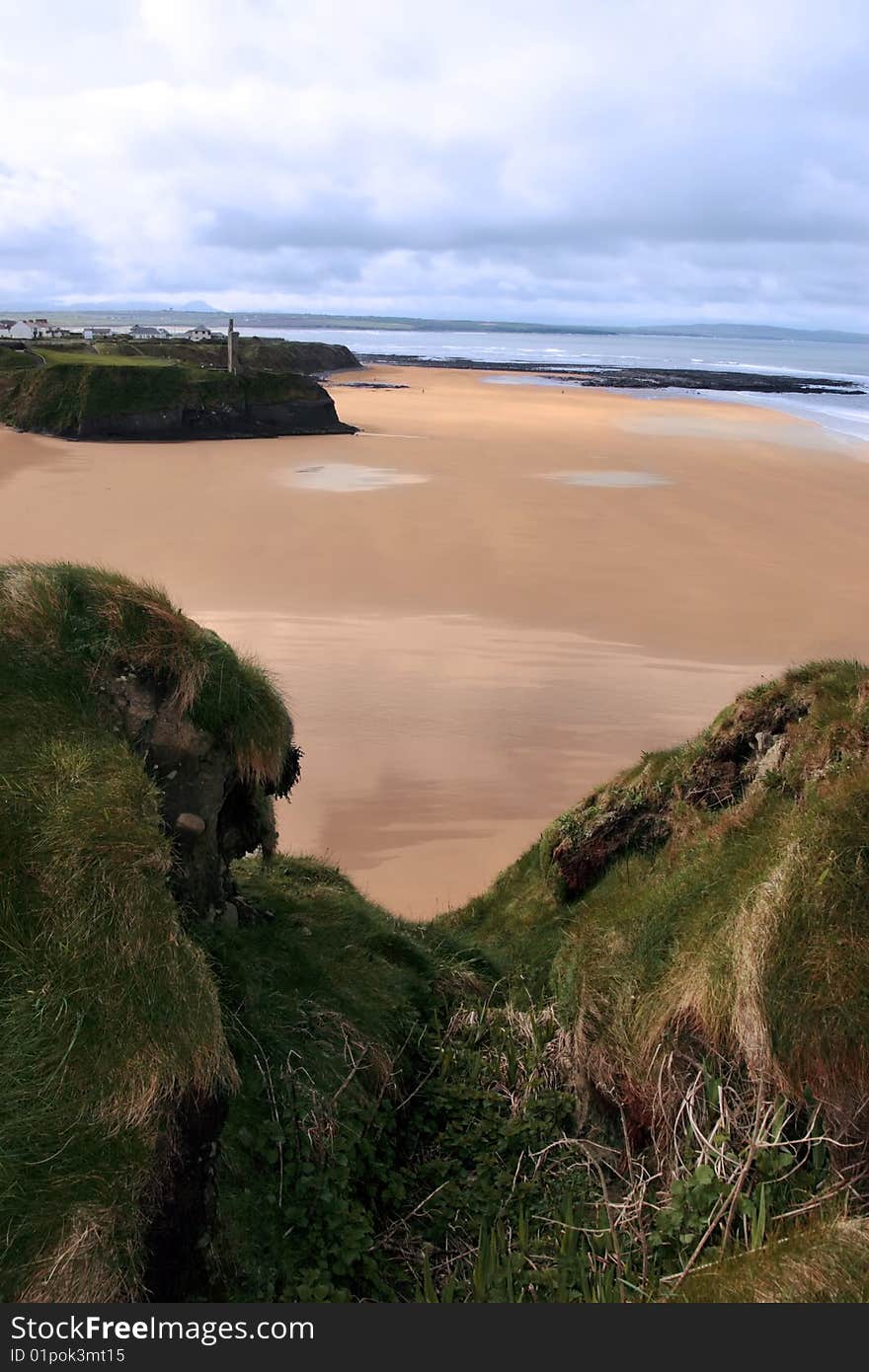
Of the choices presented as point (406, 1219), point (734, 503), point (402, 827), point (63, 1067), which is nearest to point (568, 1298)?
point (406, 1219)

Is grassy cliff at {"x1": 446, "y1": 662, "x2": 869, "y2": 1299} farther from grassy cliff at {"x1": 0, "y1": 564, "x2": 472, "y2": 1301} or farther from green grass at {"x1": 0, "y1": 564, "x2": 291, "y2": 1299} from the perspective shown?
green grass at {"x1": 0, "y1": 564, "x2": 291, "y2": 1299}

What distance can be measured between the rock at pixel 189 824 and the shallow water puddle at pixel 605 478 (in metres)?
24.9

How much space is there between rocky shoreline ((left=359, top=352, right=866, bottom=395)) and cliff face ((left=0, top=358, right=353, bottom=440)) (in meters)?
37.4

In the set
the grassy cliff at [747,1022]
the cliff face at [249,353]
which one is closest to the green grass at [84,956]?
the grassy cliff at [747,1022]

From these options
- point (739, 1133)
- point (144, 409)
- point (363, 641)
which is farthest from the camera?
point (144, 409)

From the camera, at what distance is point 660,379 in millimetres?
78062

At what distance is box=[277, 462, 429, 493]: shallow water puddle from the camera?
2684 centimetres

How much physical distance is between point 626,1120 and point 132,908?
2389 millimetres

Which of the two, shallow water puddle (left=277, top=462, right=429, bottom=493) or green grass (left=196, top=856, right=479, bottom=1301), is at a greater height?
shallow water puddle (left=277, top=462, right=429, bottom=493)

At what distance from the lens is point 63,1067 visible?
10.6ft

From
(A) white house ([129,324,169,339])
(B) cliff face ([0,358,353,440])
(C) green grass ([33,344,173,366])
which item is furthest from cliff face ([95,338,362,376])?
(A) white house ([129,324,169,339])

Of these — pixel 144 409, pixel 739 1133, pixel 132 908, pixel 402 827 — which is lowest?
pixel 402 827

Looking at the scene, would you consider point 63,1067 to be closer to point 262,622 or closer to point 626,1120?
point 626,1120

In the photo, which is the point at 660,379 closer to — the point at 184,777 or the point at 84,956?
the point at 184,777
